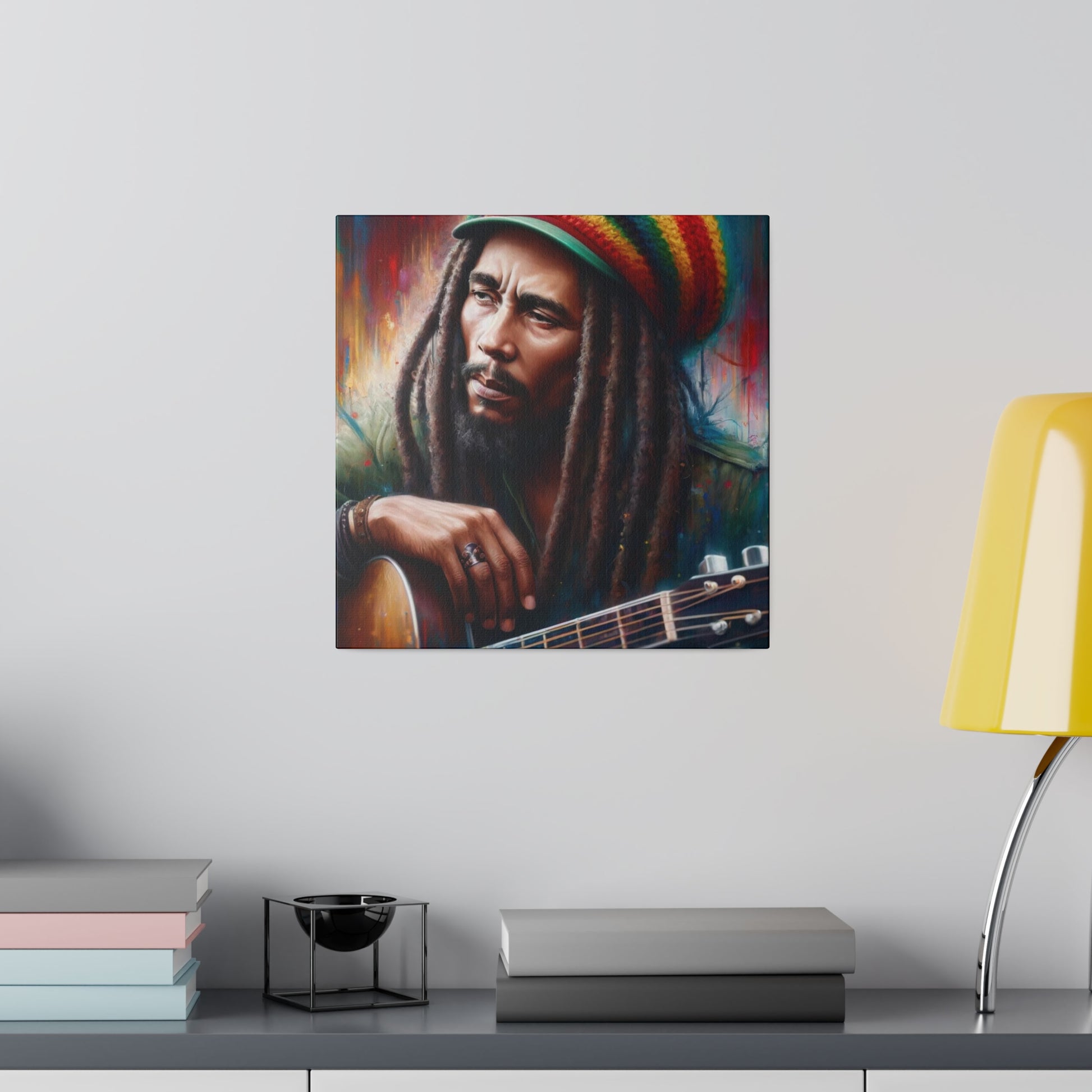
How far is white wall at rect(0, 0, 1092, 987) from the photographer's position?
1.57 meters

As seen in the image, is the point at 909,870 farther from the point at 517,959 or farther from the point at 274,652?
the point at 274,652

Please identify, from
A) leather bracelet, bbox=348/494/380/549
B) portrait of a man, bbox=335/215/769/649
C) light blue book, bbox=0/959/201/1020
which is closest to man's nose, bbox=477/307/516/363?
portrait of a man, bbox=335/215/769/649

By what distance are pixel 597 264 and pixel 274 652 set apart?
0.69 meters

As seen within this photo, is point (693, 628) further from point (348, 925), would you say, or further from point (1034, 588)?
point (348, 925)

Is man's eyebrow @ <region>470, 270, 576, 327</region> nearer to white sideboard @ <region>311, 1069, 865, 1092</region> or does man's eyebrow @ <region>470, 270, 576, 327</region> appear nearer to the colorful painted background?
the colorful painted background

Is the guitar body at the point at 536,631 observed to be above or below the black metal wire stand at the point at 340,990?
above

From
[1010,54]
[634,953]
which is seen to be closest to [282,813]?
[634,953]

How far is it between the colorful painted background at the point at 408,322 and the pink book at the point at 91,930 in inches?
27.7

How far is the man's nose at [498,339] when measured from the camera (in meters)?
1.59

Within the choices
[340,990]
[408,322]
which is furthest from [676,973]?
[408,322]

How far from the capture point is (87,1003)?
1324 millimetres

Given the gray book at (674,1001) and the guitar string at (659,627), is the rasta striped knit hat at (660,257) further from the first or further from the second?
the gray book at (674,1001)

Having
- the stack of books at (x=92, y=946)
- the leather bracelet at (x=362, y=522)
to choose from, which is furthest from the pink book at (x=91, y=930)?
the leather bracelet at (x=362, y=522)

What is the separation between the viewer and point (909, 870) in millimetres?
1569
